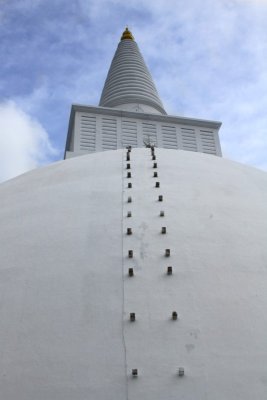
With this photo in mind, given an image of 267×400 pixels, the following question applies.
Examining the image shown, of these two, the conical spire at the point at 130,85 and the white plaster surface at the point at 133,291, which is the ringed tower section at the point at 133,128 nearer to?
the conical spire at the point at 130,85

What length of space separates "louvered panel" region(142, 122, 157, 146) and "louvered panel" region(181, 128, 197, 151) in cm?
107

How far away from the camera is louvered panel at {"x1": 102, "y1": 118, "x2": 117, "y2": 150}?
54.7 feet

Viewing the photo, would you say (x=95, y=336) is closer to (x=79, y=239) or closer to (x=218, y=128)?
(x=79, y=239)

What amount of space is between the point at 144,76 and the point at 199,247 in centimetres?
1725

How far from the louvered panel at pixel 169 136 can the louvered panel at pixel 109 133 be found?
1.75 metres

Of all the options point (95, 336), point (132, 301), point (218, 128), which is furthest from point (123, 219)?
point (218, 128)

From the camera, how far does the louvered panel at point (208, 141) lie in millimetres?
17812

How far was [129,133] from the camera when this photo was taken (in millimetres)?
17359

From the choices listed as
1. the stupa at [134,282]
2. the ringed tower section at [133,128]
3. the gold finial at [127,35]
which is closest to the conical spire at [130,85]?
the ringed tower section at [133,128]

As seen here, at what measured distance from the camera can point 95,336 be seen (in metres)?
4.57

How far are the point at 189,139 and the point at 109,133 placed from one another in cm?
294

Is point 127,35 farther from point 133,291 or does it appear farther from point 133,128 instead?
point 133,291

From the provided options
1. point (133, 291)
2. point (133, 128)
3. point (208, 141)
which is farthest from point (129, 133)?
point (133, 291)

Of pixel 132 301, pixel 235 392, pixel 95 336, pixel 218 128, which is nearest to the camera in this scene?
pixel 235 392
